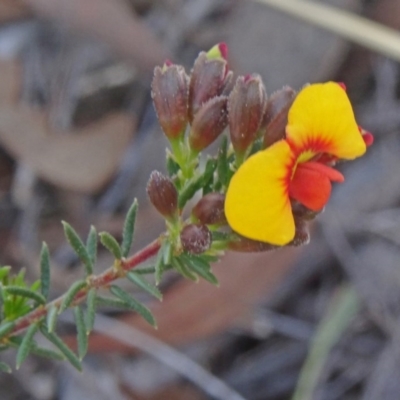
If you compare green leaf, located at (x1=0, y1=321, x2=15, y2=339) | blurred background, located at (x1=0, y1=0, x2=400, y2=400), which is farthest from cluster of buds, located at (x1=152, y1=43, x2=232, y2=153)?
blurred background, located at (x1=0, y1=0, x2=400, y2=400)

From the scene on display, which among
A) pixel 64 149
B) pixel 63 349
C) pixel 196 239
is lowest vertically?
pixel 64 149

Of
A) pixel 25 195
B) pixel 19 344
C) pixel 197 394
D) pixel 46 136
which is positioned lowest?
pixel 197 394

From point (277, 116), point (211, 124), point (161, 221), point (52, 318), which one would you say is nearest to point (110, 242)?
point (52, 318)

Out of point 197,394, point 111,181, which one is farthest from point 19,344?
point 111,181

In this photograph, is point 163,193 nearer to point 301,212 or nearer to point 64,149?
point 301,212

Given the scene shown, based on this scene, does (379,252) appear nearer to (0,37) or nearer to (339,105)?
(0,37)
